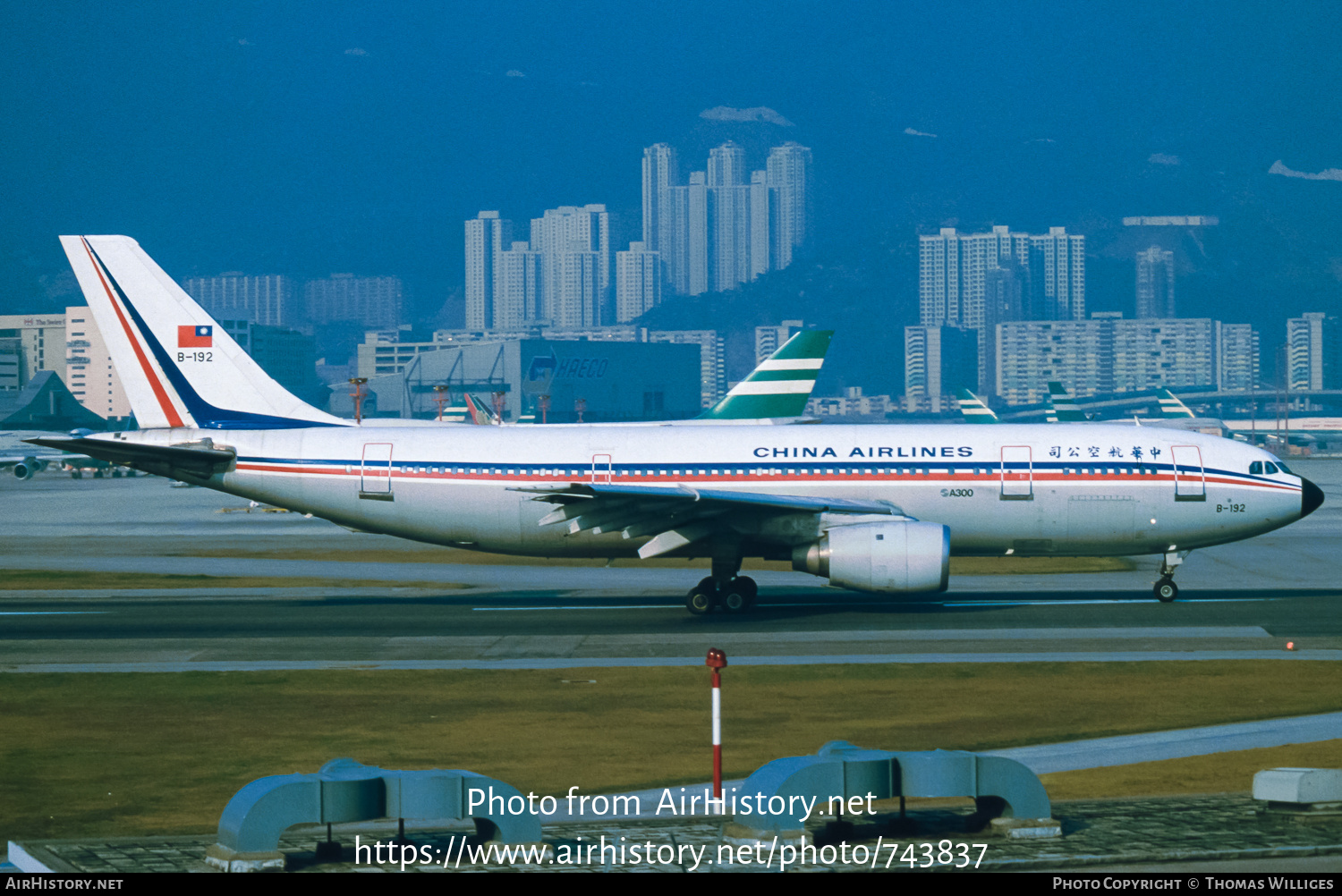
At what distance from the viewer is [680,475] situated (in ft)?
108

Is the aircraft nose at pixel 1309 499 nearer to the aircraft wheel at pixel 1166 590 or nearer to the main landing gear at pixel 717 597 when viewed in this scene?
the aircraft wheel at pixel 1166 590

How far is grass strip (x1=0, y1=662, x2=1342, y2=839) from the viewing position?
1656 centimetres

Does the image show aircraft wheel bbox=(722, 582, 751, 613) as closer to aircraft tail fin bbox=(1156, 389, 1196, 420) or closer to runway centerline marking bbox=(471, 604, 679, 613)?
runway centerline marking bbox=(471, 604, 679, 613)

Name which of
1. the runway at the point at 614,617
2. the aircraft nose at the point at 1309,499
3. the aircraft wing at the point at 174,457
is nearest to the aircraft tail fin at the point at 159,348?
the aircraft wing at the point at 174,457

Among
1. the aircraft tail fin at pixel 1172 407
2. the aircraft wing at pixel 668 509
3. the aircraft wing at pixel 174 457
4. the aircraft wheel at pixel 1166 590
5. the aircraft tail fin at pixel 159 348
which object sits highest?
the aircraft tail fin at pixel 1172 407

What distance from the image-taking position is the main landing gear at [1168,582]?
32938 mm

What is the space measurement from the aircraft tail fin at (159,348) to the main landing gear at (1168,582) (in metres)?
21.4

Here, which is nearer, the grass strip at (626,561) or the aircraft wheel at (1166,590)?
the aircraft wheel at (1166,590)

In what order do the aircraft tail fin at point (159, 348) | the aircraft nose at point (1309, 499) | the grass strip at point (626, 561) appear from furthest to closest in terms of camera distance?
the grass strip at point (626, 561) < the aircraft tail fin at point (159, 348) < the aircraft nose at point (1309, 499)

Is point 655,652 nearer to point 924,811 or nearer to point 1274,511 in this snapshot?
point 924,811

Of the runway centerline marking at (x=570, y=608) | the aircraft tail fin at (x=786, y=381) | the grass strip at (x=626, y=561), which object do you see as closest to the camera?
the runway centerline marking at (x=570, y=608)

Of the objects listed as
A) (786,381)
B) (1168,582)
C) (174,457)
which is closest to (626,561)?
(174,457)

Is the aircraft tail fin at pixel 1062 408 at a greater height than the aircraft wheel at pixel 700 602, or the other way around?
the aircraft tail fin at pixel 1062 408

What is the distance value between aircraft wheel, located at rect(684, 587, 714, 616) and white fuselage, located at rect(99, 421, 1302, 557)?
70.8 inches
